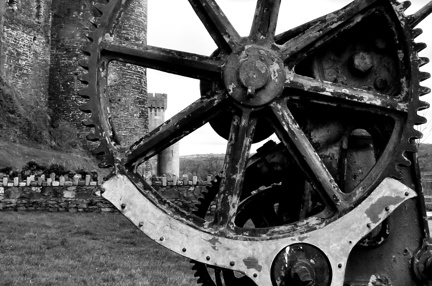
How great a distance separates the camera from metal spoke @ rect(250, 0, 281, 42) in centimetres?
362

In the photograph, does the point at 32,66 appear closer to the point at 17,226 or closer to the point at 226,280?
the point at 17,226

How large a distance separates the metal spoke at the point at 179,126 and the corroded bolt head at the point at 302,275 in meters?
1.03

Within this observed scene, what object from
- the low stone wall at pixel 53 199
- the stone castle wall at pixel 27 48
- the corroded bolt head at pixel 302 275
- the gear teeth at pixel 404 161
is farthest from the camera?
the stone castle wall at pixel 27 48

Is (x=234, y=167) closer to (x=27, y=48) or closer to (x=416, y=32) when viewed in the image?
(x=416, y=32)

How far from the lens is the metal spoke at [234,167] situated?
11.3 feet

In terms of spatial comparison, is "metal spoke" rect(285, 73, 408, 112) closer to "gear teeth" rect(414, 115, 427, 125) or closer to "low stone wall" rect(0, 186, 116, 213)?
"gear teeth" rect(414, 115, 427, 125)

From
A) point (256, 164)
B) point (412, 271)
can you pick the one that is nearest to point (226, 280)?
point (256, 164)

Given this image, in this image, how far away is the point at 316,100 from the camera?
12.0 ft

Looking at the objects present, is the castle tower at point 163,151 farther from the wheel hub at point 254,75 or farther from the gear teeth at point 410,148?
the gear teeth at point 410,148

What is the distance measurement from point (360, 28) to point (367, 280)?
159 centimetres

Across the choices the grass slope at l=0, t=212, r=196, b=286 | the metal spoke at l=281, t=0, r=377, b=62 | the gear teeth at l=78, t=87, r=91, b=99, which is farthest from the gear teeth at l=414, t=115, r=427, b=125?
the grass slope at l=0, t=212, r=196, b=286

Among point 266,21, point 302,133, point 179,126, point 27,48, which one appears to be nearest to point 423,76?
point 302,133

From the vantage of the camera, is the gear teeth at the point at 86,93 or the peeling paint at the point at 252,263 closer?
the peeling paint at the point at 252,263

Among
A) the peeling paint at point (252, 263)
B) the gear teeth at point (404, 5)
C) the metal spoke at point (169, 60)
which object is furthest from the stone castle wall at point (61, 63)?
the peeling paint at point (252, 263)
